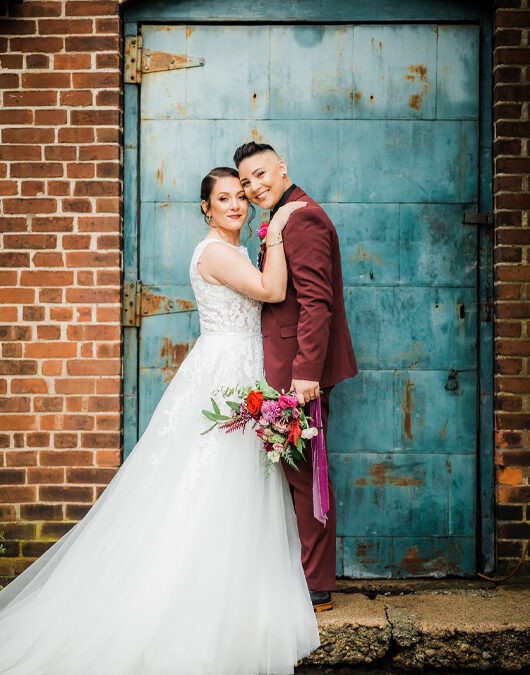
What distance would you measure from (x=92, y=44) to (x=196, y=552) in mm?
2704

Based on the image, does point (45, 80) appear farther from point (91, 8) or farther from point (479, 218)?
point (479, 218)

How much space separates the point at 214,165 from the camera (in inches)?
143

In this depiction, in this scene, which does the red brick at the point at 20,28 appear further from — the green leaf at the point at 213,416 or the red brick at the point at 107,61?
the green leaf at the point at 213,416

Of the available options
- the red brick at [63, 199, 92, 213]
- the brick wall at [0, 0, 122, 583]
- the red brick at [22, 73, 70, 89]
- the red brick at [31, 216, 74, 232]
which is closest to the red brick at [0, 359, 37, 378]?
the brick wall at [0, 0, 122, 583]

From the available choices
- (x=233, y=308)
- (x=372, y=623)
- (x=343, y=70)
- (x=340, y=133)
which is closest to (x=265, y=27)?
(x=343, y=70)

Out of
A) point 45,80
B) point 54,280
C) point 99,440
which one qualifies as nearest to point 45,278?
point 54,280

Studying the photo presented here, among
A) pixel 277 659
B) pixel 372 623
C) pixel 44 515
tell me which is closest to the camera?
pixel 277 659

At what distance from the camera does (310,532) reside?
298cm

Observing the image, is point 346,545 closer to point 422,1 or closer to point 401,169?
point 401,169

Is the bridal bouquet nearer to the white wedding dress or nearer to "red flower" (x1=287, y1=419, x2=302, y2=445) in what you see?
"red flower" (x1=287, y1=419, x2=302, y2=445)

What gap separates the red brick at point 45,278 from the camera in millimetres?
3568

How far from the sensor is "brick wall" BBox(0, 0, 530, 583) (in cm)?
355

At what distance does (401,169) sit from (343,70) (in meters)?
0.64

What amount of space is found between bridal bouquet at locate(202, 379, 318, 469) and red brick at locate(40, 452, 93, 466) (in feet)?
3.36
